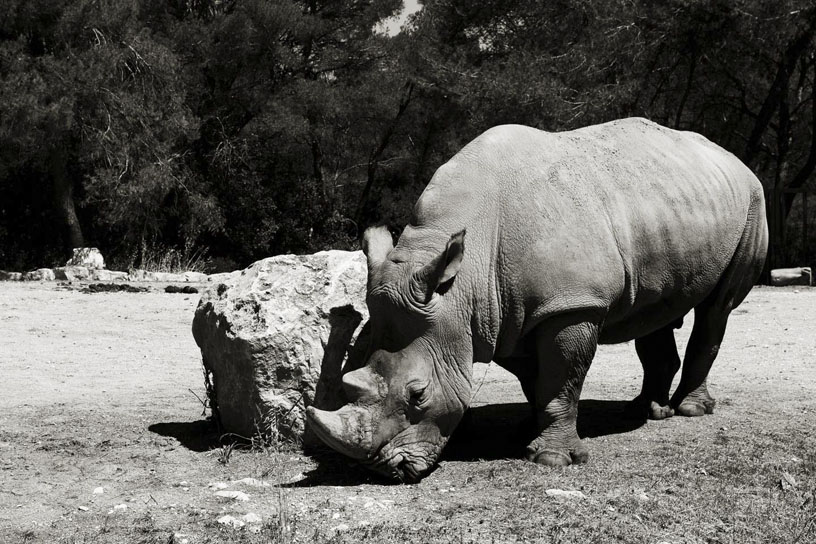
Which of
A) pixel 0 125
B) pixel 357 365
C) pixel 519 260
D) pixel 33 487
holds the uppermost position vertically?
pixel 0 125

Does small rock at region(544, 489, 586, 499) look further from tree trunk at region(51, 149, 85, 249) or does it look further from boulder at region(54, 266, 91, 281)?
tree trunk at region(51, 149, 85, 249)

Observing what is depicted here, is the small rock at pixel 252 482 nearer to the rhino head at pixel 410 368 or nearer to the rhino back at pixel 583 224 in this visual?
the rhino head at pixel 410 368

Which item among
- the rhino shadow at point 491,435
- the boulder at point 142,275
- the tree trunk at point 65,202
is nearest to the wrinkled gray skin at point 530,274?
the rhino shadow at point 491,435

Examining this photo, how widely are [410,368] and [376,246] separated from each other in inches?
31.6

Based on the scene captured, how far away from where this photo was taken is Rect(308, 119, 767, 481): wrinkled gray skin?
17.8 feet

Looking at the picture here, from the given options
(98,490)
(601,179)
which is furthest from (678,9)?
(98,490)

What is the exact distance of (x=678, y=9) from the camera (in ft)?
61.9

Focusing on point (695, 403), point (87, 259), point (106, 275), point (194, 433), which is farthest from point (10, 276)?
point (695, 403)

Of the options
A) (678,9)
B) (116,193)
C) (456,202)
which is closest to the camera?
(456,202)

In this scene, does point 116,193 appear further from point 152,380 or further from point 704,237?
point 704,237

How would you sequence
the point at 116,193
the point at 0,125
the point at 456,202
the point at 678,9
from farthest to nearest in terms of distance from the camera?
1. the point at 116,193
2. the point at 0,125
3. the point at 678,9
4. the point at 456,202

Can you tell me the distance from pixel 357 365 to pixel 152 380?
4.07 meters

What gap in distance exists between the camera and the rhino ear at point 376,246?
5.67m

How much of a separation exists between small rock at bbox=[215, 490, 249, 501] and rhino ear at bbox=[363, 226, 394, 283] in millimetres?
1392
